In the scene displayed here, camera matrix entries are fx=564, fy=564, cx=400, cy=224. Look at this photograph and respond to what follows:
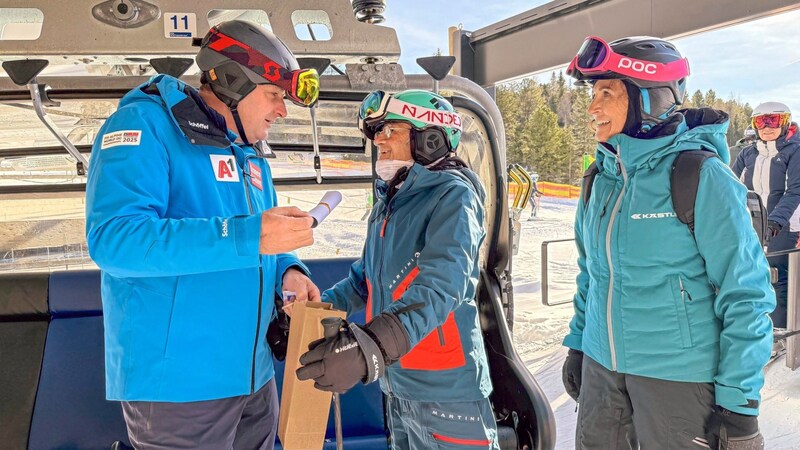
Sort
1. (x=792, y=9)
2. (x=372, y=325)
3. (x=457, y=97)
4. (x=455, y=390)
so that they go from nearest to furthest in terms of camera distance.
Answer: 1. (x=372, y=325)
2. (x=455, y=390)
3. (x=792, y=9)
4. (x=457, y=97)

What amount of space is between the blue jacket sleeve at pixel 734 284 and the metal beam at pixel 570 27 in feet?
4.47

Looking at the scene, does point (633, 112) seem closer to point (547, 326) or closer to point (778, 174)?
point (778, 174)

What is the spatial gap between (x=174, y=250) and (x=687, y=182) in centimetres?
162

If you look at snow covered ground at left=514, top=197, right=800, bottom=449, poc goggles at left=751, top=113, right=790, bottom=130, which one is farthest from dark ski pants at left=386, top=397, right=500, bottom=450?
poc goggles at left=751, top=113, right=790, bottom=130

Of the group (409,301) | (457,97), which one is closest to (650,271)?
(409,301)

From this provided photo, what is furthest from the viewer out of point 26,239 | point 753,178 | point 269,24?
point 753,178

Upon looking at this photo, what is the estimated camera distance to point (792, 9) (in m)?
2.59

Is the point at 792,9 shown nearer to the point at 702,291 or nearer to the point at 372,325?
the point at 702,291

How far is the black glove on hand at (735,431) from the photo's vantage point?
69.6 inches

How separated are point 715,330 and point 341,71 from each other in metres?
1.88

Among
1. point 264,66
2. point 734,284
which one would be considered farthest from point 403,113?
point 734,284

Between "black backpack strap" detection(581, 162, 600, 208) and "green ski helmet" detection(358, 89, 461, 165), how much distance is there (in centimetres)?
68

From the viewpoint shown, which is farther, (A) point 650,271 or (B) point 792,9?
(B) point 792,9

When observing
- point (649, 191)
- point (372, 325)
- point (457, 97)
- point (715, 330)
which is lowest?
point (715, 330)
